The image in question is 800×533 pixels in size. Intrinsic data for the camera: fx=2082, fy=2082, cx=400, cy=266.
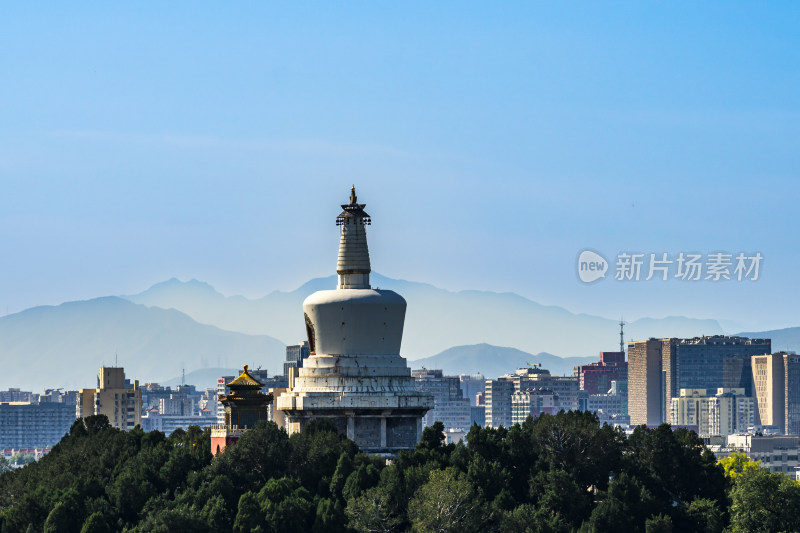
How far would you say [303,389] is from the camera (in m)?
73.2

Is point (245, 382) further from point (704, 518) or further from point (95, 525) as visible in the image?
point (704, 518)

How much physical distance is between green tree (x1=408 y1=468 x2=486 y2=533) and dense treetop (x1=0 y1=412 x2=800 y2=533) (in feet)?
0.15

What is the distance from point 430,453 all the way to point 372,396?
3.17 meters

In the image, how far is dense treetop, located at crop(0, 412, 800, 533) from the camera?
6594cm

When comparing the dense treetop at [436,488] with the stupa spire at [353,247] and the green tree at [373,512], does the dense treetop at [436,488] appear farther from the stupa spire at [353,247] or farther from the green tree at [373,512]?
the stupa spire at [353,247]

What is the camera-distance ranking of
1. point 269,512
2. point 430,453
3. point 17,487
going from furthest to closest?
1. point 17,487
2. point 430,453
3. point 269,512

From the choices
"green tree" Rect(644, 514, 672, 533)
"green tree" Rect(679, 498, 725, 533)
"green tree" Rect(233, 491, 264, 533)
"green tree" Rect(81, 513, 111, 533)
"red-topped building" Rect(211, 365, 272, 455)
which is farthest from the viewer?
"red-topped building" Rect(211, 365, 272, 455)

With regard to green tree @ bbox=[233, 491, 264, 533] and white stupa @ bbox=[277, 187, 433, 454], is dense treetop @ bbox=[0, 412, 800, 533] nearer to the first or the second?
green tree @ bbox=[233, 491, 264, 533]

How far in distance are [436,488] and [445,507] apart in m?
0.86

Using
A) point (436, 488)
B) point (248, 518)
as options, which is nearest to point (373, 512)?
point (436, 488)

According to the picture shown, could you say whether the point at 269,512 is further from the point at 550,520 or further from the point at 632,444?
the point at 632,444

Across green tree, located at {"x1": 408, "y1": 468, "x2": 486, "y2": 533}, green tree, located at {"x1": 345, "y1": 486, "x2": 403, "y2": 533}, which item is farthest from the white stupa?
green tree, located at {"x1": 408, "y1": 468, "x2": 486, "y2": 533}

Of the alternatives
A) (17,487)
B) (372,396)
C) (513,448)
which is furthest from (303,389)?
(17,487)

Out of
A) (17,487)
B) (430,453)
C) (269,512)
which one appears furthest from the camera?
(17,487)
